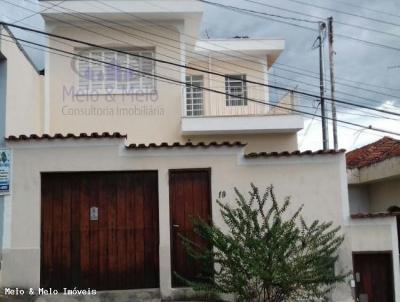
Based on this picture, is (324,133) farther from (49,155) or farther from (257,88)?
(49,155)

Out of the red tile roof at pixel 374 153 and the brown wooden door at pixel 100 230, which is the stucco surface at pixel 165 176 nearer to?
the brown wooden door at pixel 100 230

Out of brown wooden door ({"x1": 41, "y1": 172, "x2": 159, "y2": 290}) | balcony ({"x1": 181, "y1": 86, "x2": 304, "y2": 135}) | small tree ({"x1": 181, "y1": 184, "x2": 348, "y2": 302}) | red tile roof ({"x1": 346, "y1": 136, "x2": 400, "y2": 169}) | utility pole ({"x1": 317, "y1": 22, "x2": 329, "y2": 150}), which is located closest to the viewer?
small tree ({"x1": 181, "y1": 184, "x2": 348, "y2": 302})

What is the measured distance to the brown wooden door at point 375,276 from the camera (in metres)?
10.4

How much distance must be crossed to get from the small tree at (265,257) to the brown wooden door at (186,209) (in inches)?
17.8

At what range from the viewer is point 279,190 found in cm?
1015

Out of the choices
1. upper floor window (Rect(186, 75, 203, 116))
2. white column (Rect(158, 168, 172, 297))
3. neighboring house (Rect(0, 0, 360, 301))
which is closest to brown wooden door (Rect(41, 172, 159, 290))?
neighboring house (Rect(0, 0, 360, 301))

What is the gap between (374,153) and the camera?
1802 cm

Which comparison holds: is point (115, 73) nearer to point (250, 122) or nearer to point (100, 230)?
point (250, 122)

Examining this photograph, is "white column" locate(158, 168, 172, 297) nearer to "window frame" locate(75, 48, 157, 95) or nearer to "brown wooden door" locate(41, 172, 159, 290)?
"brown wooden door" locate(41, 172, 159, 290)

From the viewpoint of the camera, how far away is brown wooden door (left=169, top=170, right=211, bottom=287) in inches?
392

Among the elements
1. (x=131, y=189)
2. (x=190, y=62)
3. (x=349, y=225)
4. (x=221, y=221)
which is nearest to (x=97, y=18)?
(x=190, y=62)

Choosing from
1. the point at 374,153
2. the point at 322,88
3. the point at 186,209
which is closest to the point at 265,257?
the point at 186,209

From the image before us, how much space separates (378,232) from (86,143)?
236 inches

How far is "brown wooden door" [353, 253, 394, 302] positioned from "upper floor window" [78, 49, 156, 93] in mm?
7637
